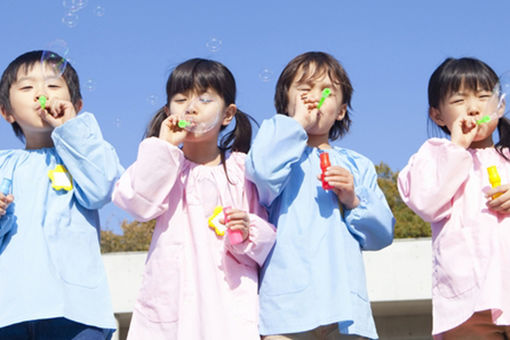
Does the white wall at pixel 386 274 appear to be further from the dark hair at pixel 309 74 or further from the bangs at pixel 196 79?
the bangs at pixel 196 79

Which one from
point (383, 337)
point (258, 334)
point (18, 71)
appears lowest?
point (383, 337)

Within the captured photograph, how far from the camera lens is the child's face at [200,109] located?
10.8 feet

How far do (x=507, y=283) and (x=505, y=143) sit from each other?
2.46 feet

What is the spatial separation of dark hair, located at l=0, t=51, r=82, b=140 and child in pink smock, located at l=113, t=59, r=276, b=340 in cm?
49

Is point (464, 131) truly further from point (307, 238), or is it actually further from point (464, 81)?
point (307, 238)

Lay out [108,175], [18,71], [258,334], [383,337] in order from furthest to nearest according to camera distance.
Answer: [383,337], [18,71], [108,175], [258,334]

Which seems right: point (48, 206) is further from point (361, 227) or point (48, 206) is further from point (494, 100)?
point (494, 100)

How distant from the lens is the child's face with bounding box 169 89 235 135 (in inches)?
130

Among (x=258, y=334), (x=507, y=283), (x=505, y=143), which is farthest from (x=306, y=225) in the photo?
(x=505, y=143)

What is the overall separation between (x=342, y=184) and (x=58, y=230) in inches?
48.7

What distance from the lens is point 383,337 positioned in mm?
13180

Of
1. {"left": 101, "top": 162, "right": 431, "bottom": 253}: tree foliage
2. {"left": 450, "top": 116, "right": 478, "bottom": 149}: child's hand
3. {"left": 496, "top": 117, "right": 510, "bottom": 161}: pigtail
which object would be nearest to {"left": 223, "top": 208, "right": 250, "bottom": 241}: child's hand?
{"left": 450, "top": 116, "right": 478, "bottom": 149}: child's hand

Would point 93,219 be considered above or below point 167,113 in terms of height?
below

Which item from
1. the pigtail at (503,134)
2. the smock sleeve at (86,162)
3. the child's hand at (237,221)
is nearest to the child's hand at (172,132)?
the smock sleeve at (86,162)
